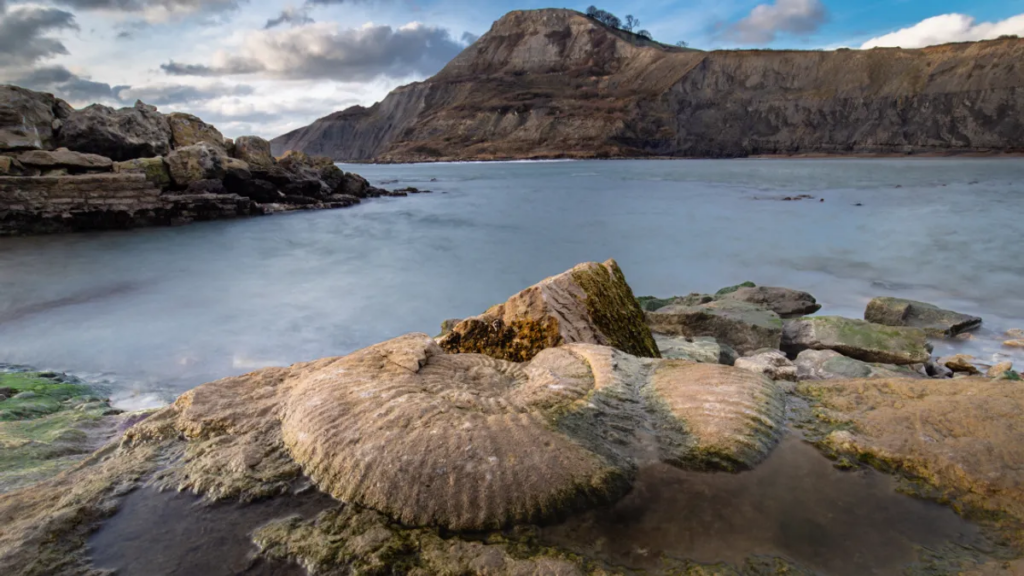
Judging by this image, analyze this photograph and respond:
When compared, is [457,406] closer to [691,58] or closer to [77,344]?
[77,344]

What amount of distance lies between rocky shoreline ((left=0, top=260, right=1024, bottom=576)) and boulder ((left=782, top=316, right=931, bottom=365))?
2477 millimetres

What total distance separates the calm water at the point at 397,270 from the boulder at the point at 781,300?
0.82 m

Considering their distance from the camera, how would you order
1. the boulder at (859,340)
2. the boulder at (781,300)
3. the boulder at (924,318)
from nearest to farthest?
the boulder at (859,340) < the boulder at (924,318) < the boulder at (781,300)

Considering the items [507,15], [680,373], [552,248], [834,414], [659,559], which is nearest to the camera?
[659,559]

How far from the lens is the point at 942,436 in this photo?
2.52 metres

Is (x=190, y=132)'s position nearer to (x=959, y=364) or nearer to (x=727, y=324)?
(x=727, y=324)

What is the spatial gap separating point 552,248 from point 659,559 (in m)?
13.1

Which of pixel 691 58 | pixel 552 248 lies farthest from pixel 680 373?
pixel 691 58

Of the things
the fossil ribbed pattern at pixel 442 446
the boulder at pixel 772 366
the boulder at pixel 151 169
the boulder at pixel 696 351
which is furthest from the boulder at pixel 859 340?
the boulder at pixel 151 169

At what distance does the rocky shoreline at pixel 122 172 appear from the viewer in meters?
15.5

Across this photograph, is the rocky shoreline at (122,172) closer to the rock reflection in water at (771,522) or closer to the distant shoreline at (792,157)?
the rock reflection in water at (771,522)

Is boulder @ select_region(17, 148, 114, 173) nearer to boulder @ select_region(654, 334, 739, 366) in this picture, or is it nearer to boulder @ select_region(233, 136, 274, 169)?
boulder @ select_region(233, 136, 274, 169)

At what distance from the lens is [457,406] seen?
2.65 metres

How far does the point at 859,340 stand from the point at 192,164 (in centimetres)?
2138
